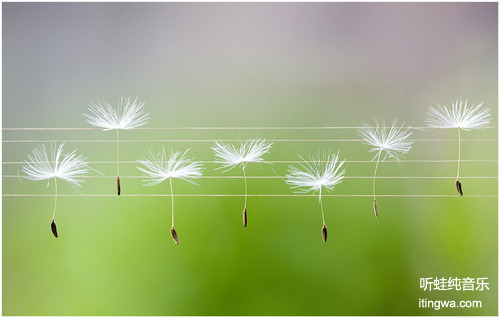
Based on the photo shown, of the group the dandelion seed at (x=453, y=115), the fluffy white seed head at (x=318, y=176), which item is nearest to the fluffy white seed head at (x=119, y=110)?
the fluffy white seed head at (x=318, y=176)

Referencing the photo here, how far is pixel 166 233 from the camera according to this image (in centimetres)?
102

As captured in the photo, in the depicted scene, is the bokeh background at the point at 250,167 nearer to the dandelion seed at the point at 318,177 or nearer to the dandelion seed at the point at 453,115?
the dandelion seed at the point at 453,115

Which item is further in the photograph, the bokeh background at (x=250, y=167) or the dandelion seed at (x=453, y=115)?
the bokeh background at (x=250, y=167)

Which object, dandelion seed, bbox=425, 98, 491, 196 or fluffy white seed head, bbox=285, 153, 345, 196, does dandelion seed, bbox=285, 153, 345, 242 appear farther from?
dandelion seed, bbox=425, 98, 491, 196

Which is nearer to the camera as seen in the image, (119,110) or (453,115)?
(453,115)

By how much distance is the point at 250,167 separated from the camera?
1017 millimetres

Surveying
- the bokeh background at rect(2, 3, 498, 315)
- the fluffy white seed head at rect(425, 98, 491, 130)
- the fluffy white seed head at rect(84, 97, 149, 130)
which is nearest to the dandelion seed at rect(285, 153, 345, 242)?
the bokeh background at rect(2, 3, 498, 315)

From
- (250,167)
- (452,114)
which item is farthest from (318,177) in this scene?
(452,114)

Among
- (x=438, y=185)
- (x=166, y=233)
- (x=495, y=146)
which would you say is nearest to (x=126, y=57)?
(x=166, y=233)

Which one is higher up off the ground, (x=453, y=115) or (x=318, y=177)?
(x=453, y=115)

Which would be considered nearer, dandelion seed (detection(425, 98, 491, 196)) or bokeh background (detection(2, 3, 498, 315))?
dandelion seed (detection(425, 98, 491, 196))

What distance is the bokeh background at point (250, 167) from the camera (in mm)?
1011

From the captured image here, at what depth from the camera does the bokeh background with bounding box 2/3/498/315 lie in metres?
1.01

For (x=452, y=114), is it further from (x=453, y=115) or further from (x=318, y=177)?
(x=318, y=177)
